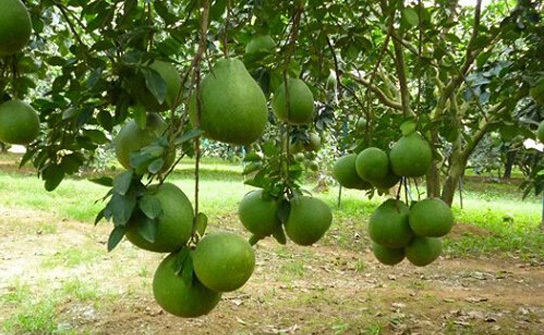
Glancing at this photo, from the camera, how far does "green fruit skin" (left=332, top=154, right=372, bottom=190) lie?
1.94 meters

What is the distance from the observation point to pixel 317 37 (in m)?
2.41

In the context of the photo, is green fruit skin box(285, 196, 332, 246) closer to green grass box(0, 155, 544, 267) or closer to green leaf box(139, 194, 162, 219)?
green leaf box(139, 194, 162, 219)

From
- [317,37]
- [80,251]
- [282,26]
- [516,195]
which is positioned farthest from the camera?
[516,195]

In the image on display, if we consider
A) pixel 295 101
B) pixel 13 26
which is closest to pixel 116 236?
pixel 13 26

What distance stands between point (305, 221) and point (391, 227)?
461mm

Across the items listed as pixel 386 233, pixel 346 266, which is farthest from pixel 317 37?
pixel 346 266

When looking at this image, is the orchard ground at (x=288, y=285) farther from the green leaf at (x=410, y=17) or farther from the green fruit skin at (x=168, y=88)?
the green fruit skin at (x=168, y=88)

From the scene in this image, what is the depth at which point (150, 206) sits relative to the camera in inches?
36.1

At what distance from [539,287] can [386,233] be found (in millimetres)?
4130

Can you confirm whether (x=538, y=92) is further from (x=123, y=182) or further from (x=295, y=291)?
(x=295, y=291)

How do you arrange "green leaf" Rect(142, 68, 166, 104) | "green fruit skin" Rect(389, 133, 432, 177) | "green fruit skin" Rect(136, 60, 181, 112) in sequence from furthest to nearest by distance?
Result: "green fruit skin" Rect(389, 133, 432, 177) < "green fruit skin" Rect(136, 60, 181, 112) < "green leaf" Rect(142, 68, 166, 104)

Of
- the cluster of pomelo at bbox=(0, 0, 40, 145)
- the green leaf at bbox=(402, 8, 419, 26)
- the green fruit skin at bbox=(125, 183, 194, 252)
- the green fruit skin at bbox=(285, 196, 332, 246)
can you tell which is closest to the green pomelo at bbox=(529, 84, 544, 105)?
the green leaf at bbox=(402, 8, 419, 26)

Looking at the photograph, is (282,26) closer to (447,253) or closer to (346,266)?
(346,266)

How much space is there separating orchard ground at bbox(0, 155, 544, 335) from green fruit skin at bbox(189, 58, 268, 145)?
2881 mm
